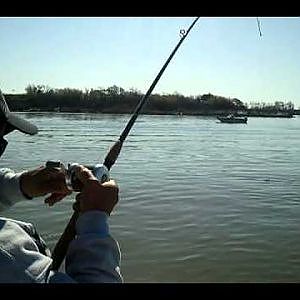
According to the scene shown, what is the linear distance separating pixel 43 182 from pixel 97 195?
653mm

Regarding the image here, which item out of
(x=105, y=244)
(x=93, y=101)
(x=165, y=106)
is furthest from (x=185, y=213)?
(x=165, y=106)

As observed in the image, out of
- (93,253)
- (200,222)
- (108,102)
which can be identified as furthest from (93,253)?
(108,102)

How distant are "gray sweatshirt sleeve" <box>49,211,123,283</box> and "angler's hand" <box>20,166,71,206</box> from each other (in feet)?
1.82

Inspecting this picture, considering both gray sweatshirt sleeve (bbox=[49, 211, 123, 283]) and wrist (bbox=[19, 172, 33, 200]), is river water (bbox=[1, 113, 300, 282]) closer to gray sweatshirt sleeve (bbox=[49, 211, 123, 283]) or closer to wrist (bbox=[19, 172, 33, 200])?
wrist (bbox=[19, 172, 33, 200])

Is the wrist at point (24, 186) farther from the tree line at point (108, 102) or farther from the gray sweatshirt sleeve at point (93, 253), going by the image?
the tree line at point (108, 102)

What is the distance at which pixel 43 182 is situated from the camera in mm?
2162

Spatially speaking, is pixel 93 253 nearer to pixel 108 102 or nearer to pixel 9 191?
pixel 9 191

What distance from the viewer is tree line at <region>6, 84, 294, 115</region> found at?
96637 millimetres

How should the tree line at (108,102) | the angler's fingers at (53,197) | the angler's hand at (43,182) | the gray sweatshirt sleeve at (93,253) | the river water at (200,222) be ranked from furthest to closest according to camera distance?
the tree line at (108,102) → the river water at (200,222) → the angler's fingers at (53,197) → the angler's hand at (43,182) → the gray sweatshirt sleeve at (93,253)

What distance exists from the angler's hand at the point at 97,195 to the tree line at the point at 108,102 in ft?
289

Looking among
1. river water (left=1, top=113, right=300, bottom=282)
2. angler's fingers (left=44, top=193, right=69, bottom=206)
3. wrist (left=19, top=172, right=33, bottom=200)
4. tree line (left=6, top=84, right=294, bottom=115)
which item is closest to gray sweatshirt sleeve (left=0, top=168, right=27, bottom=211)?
wrist (left=19, top=172, right=33, bottom=200)

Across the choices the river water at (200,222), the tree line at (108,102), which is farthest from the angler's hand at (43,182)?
the tree line at (108,102)

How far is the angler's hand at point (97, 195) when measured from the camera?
1580 mm
